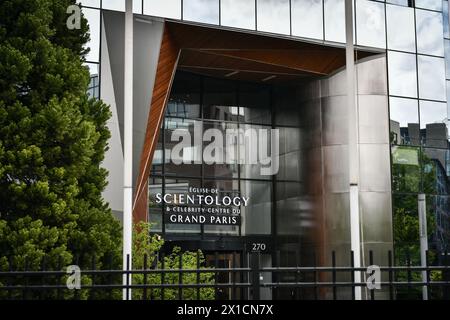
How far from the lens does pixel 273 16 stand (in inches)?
1043

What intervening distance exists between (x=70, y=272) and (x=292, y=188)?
2356cm

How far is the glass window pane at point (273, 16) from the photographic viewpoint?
2622 centimetres

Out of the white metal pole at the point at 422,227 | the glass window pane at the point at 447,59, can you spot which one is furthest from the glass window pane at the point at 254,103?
the glass window pane at the point at 447,59

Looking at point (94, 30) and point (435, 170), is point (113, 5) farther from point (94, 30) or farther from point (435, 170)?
point (435, 170)

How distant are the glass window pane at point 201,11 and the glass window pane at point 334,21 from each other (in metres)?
4.71

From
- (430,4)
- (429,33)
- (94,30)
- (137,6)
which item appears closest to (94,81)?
(94,30)

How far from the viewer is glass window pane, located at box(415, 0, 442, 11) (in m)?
29.8

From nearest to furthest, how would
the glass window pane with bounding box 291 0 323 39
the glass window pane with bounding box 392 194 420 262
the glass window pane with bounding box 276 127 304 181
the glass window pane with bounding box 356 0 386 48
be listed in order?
the glass window pane with bounding box 291 0 323 39 → the glass window pane with bounding box 392 194 420 262 → the glass window pane with bounding box 356 0 386 48 → the glass window pane with bounding box 276 127 304 181

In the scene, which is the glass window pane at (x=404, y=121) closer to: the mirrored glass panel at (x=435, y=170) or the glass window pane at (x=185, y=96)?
the mirrored glass panel at (x=435, y=170)

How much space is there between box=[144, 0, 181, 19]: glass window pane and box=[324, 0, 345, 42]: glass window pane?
6204 mm

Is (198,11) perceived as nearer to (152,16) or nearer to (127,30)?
(152,16)

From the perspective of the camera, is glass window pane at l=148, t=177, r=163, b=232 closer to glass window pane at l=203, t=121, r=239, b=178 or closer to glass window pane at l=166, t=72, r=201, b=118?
glass window pane at l=203, t=121, r=239, b=178

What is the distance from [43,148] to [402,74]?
19521mm

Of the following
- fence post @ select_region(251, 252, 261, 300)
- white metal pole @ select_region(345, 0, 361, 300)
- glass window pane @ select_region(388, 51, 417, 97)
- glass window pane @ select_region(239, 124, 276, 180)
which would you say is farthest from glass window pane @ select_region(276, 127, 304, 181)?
fence post @ select_region(251, 252, 261, 300)
